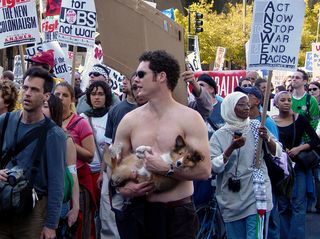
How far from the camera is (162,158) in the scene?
4918mm

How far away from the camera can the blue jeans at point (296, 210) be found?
30.8 ft

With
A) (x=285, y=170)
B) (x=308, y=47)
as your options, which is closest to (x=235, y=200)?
(x=285, y=170)

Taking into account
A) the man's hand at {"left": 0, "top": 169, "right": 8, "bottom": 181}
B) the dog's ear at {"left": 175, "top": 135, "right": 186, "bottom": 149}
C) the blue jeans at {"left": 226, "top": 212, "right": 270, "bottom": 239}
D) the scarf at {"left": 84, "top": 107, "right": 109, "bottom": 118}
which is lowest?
the blue jeans at {"left": 226, "top": 212, "right": 270, "bottom": 239}

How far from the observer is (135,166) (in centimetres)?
496

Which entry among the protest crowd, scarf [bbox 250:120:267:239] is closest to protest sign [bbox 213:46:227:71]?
the protest crowd

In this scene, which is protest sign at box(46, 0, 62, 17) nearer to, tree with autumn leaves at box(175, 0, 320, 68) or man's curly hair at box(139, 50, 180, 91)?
man's curly hair at box(139, 50, 180, 91)

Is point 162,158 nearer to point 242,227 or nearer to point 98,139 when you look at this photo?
point 242,227

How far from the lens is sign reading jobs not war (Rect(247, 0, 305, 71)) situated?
8062 mm

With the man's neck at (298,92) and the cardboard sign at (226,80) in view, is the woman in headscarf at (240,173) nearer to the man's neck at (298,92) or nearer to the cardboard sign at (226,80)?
the man's neck at (298,92)

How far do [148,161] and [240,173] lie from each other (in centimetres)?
271

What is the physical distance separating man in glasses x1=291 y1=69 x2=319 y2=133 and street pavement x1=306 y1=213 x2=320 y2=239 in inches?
53.5

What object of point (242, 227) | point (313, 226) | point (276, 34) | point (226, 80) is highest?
point (276, 34)

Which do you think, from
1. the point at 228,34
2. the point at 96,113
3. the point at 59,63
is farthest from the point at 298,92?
the point at 228,34

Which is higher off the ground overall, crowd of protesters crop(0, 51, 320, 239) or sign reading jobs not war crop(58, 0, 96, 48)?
sign reading jobs not war crop(58, 0, 96, 48)
